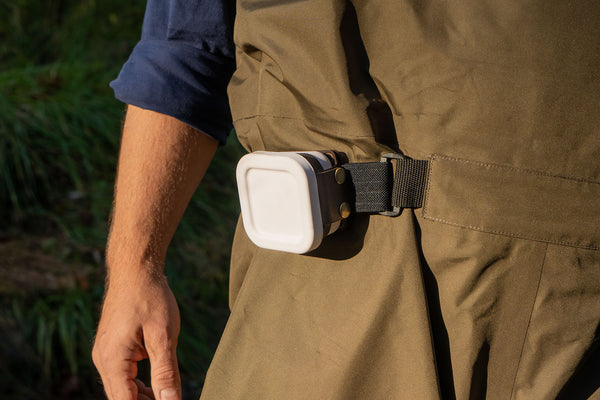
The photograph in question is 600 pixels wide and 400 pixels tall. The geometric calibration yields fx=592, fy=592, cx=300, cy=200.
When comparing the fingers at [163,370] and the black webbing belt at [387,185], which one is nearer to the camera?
the black webbing belt at [387,185]

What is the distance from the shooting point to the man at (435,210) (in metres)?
0.78

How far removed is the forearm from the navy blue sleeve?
39 millimetres

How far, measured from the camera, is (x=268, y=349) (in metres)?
0.99

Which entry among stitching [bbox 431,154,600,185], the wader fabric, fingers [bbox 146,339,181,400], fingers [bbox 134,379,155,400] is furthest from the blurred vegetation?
stitching [bbox 431,154,600,185]

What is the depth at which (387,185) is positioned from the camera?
856 millimetres

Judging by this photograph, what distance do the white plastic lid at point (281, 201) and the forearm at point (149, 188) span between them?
300mm

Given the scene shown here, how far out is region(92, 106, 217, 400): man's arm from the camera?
1145mm

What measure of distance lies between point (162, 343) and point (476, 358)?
60 centimetres

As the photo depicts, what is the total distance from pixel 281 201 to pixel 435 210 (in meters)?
0.23

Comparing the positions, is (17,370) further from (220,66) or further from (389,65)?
(389,65)

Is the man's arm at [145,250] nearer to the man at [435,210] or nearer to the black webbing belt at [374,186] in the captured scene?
the man at [435,210]

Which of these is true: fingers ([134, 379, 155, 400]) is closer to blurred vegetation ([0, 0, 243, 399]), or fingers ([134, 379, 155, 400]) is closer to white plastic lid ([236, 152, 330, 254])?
white plastic lid ([236, 152, 330, 254])

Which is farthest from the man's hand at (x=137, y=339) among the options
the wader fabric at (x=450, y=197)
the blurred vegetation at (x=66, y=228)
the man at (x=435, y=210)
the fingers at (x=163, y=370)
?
the blurred vegetation at (x=66, y=228)

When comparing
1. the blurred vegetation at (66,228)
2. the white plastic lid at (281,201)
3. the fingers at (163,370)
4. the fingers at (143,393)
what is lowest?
the blurred vegetation at (66,228)
